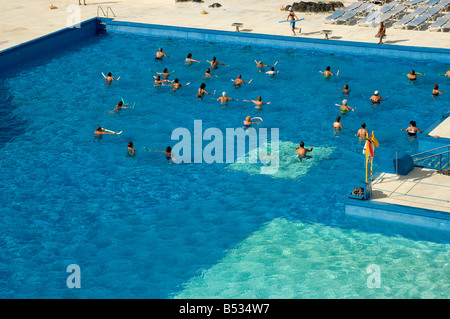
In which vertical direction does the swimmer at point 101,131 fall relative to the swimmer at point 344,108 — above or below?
below

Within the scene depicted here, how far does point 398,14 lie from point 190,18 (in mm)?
10823

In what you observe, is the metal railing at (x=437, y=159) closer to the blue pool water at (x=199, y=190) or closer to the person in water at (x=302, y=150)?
the blue pool water at (x=199, y=190)

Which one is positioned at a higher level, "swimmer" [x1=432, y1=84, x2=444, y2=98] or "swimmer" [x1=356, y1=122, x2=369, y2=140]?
"swimmer" [x1=432, y1=84, x2=444, y2=98]

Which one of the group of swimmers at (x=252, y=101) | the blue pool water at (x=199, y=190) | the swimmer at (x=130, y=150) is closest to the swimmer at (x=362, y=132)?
the group of swimmers at (x=252, y=101)

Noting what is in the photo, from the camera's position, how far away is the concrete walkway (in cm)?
3316

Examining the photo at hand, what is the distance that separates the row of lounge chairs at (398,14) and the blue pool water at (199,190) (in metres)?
3.20

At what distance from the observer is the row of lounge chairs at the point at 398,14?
33.6 meters

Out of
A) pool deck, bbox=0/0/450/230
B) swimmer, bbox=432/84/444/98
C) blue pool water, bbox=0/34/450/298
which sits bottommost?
blue pool water, bbox=0/34/450/298

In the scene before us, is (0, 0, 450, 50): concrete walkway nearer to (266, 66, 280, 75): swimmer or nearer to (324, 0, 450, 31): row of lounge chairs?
(324, 0, 450, 31): row of lounge chairs

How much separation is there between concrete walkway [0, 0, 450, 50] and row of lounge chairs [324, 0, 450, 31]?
0.40 meters

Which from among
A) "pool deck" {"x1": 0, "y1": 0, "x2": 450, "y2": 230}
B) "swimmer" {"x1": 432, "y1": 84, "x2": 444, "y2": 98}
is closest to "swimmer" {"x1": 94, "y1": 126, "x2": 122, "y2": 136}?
"pool deck" {"x1": 0, "y1": 0, "x2": 450, "y2": 230}

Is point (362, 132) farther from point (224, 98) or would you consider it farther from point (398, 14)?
point (398, 14)

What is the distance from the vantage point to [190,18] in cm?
3759
